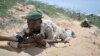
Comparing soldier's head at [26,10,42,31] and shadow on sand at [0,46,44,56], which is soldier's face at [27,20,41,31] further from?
shadow on sand at [0,46,44,56]

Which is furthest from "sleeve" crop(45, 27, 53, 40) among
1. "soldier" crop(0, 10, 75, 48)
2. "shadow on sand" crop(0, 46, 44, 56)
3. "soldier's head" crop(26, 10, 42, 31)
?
"shadow on sand" crop(0, 46, 44, 56)

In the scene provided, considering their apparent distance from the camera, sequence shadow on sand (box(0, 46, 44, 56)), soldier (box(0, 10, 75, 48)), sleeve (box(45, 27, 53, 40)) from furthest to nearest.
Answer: sleeve (box(45, 27, 53, 40))
soldier (box(0, 10, 75, 48))
shadow on sand (box(0, 46, 44, 56))

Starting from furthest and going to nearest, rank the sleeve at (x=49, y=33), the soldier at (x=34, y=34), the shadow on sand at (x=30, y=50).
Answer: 1. the sleeve at (x=49, y=33)
2. the soldier at (x=34, y=34)
3. the shadow on sand at (x=30, y=50)

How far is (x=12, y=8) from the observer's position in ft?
36.8

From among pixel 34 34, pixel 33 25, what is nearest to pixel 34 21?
pixel 33 25

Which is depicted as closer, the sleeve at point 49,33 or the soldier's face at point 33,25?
the soldier's face at point 33,25

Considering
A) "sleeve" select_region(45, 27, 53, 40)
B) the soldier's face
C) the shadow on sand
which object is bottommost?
the shadow on sand

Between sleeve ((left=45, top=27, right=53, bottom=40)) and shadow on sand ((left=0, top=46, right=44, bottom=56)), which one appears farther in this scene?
sleeve ((left=45, top=27, right=53, bottom=40))

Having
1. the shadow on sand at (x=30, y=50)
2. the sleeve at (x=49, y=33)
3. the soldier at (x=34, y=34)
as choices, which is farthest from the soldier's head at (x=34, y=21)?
the shadow on sand at (x=30, y=50)

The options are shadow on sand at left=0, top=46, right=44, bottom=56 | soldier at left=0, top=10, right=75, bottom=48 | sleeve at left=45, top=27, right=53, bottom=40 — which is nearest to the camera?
shadow on sand at left=0, top=46, right=44, bottom=56

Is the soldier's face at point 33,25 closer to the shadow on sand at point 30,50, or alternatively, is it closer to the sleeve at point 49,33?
the sleeve at point 49,33

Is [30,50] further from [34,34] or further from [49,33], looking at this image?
[49,33]

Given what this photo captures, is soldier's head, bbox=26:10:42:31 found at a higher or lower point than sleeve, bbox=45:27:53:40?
higher

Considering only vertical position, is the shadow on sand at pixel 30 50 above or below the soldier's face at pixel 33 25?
below
